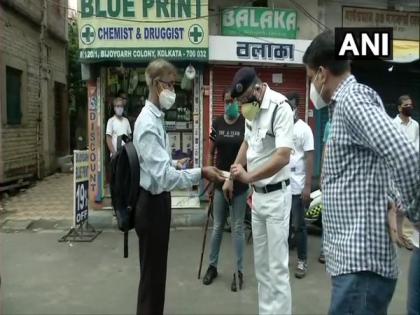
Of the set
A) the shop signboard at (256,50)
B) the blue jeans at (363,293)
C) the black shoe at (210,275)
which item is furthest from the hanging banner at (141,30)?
the blue jeans at (363,293)

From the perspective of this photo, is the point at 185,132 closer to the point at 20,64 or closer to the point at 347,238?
the point at 20,64

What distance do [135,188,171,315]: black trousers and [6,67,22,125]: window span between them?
8.84 metres

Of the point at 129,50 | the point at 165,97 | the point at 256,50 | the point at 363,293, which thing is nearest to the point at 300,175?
the point at 165,97

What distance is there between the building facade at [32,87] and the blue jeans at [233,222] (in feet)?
23.4

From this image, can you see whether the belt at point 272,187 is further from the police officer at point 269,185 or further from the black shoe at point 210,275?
the black shoe at point 210,275

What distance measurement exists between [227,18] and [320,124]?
2499 millimetres

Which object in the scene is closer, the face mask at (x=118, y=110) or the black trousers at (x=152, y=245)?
the black trousers at (x=152, y=245)

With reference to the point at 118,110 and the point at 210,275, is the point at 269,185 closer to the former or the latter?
the point at 210,275

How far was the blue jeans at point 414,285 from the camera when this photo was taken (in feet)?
8.89

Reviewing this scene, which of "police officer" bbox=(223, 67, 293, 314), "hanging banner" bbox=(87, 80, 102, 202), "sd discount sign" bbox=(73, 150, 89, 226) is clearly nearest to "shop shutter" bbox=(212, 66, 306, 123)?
"hanging banner" bbox=(87, 80, 102, 202)

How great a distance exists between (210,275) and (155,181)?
2.08 meters

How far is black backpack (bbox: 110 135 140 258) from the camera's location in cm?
346

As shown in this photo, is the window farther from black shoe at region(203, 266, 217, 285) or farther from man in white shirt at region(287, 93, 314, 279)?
man in white shirt at region(287, 93, 314, 279)

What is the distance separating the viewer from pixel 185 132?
337 inches
